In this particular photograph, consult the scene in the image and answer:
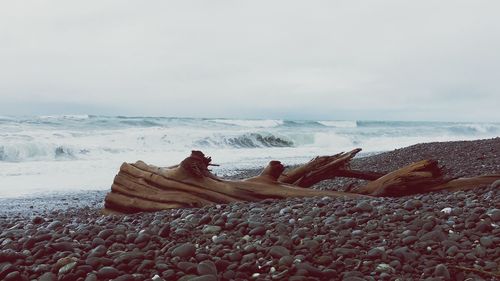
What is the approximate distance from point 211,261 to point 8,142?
1740cm

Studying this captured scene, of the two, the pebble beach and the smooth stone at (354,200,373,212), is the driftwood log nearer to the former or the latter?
the pebble beach

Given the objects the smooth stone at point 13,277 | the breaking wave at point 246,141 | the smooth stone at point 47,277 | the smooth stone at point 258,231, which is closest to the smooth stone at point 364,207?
the smooth stone at point 258,231

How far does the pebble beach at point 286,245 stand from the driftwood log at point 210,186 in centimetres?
87

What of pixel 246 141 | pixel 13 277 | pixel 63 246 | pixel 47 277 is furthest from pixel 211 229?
pixel 246 141

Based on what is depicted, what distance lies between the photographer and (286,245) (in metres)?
3.20

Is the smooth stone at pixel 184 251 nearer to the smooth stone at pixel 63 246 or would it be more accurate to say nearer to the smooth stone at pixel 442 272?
the smooth stone at pixel 63 246

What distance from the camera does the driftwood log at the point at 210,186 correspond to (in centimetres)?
547

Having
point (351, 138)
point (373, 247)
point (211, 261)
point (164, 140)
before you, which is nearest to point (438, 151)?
point (373, 247)

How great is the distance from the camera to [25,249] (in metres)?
3.28

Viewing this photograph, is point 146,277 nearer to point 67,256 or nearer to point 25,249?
point 67,256

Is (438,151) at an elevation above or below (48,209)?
above

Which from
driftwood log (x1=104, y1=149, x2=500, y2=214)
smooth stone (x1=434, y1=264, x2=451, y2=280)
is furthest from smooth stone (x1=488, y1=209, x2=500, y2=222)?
driftwood log (x1=104, y1=149, x2=500, y2=214)

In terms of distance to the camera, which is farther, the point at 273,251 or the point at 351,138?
the point at 351,138

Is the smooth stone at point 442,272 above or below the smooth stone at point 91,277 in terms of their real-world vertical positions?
above
